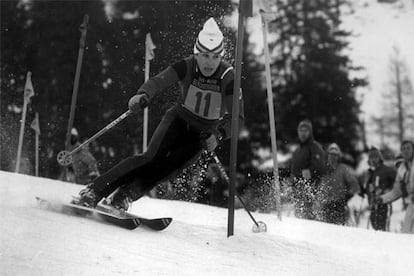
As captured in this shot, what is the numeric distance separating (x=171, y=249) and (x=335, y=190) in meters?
2.21

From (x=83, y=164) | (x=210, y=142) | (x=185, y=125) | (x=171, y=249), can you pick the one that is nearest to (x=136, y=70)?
(x=185, y=125)

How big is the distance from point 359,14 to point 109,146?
140 inches

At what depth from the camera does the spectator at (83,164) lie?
15.6 feet

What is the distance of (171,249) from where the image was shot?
251 centimetres

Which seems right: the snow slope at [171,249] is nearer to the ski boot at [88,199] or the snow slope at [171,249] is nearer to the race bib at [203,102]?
the ski boot at [88,199]

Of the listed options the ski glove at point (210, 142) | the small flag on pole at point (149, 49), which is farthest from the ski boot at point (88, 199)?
the small flag on pole at point (149, 49)

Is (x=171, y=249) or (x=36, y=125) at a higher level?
(x=36, y=125)

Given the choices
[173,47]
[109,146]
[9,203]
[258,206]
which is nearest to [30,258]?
[9,203]

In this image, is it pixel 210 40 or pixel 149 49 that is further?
pixel 149 49

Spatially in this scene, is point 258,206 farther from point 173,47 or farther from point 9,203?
point 9,203

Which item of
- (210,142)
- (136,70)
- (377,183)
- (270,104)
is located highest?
(136,70)

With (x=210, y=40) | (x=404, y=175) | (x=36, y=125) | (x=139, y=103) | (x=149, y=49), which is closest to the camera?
(x=139, y=103)

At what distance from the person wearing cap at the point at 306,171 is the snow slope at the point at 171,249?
0.78m

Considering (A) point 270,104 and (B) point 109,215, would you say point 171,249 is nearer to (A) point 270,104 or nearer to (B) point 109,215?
(B) point 109,215
